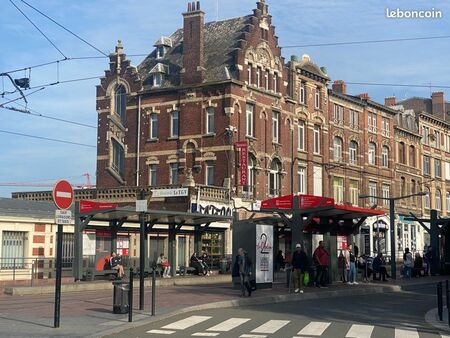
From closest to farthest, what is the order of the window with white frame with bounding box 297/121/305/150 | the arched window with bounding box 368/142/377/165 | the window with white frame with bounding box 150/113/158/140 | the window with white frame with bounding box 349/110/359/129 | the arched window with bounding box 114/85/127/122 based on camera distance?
the window with white frame with bounding box 150/113/158/140
the arched window with bounding box 114/85/127/122
the window with white frame with bounding box 297/121/305/150
the window with white frame with bounding box 349/110/359/129
the arched window with bounding box 368/142/377/165

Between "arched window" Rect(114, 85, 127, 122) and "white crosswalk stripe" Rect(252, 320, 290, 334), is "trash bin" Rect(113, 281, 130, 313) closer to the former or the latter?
"white crosswalk stripe" Rect(252, 320, 290, 334)

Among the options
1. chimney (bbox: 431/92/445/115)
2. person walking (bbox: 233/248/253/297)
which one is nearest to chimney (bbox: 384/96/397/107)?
chimney (bbox: 431/92/445/115)

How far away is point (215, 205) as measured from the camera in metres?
43.3

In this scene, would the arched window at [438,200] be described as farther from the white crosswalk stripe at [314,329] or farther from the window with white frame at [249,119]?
the white crosswalk stripe at [314,329]

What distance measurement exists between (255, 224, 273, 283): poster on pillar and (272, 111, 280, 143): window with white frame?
80.3 feet

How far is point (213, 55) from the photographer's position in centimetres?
4816

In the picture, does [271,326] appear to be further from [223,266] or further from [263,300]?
[223,266]

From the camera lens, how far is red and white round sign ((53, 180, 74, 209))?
44.6 feet

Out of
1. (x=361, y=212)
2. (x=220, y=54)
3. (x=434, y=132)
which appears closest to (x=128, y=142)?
(x=220, y=54)

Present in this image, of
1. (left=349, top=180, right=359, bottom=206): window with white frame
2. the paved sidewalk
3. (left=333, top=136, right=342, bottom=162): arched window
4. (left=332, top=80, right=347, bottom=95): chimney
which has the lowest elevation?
the paved sidewalk

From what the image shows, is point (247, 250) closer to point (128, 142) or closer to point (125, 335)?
point (125, 335)

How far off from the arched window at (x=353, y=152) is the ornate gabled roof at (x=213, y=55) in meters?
15.9

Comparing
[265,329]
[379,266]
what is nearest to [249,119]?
[379,266]

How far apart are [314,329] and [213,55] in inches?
1404
